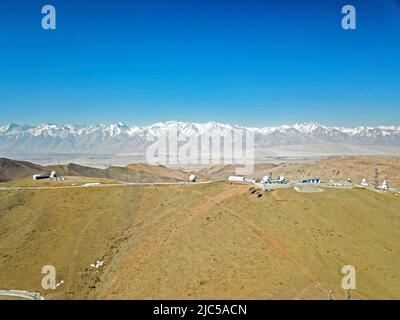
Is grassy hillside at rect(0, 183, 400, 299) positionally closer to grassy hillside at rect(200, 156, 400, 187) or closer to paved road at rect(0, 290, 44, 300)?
paved road at rect(0, 290, 44, 300)

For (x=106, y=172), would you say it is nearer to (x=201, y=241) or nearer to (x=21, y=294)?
(x=21, y=294)

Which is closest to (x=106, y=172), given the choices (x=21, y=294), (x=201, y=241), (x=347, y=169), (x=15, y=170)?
(x=15, y=170)

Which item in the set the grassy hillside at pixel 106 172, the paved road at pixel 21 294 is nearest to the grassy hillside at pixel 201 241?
the paved road at pixel 21 294

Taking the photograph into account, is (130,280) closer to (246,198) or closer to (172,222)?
(172,222)

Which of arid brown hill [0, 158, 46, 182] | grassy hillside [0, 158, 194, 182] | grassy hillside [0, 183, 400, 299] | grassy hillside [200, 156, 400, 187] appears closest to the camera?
grassy hillside [0, 183, 400, 299]

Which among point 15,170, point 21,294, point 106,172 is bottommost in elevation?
point 21,294

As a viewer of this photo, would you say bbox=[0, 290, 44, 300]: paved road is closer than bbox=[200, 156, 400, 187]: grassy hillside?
Yes

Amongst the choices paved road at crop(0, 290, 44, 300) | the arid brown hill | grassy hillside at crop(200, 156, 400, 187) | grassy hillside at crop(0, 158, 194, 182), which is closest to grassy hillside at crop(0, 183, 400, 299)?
paved road at crop(0, 290, 44, 300)
